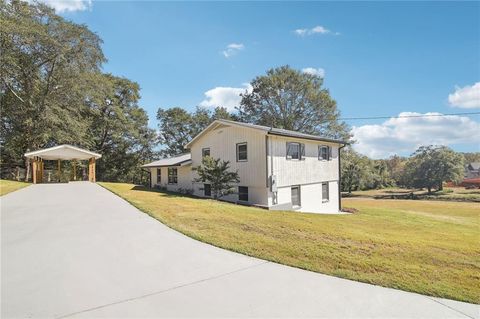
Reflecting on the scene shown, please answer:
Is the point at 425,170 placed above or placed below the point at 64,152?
below

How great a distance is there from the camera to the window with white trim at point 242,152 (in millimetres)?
16641

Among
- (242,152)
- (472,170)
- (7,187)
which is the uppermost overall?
(242,152)

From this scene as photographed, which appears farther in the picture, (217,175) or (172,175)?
(172,175)

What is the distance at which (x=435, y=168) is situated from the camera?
47938 mm

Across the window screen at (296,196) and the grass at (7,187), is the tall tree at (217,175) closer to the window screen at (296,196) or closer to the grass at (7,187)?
the window screen at (296,196)

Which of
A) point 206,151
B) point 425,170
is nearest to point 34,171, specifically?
point 206,151

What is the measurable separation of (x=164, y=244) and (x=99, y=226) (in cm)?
253

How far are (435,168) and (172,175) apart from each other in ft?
147

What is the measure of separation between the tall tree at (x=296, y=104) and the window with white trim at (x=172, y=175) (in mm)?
18298

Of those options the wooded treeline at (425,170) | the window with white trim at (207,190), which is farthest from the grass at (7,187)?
the wooded treeline at (425,170)

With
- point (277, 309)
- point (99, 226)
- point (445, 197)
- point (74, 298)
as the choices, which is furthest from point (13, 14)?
point (445, 197)

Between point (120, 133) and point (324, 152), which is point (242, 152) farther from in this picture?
point (120, 133)

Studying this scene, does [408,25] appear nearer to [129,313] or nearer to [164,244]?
[164,244]

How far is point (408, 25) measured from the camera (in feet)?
45.4
